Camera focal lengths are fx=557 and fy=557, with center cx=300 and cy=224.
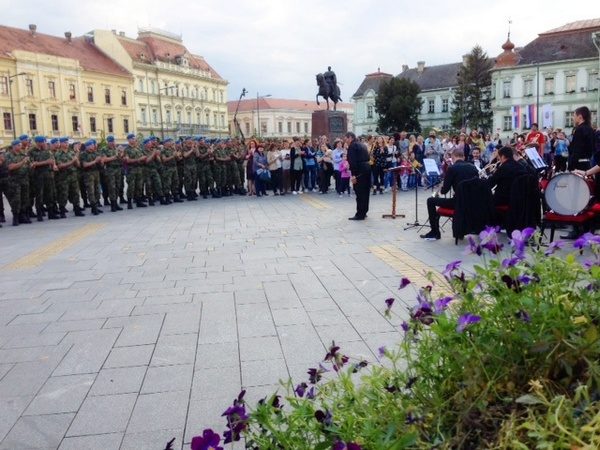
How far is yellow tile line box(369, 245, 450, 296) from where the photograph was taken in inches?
253

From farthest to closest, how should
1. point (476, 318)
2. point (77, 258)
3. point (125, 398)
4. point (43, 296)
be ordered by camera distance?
point (77, 258)
point (43, 296)
point (125, 398)
point (476, 318)

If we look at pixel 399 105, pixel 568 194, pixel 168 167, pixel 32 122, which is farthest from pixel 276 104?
pixel 568 194

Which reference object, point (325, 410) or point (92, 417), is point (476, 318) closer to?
point (325, 410)

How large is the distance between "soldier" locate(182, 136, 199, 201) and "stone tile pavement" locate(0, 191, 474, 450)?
7.01 metres

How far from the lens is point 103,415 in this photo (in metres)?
3.45

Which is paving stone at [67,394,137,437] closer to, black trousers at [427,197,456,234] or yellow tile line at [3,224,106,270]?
yellow tile line at [3,224,106,270]

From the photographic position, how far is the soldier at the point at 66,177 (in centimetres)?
1428

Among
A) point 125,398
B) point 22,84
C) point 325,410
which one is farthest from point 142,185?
point 22,84

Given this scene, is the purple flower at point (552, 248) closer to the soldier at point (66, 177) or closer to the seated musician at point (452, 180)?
the seated musician at point (452, 180)

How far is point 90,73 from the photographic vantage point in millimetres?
71062

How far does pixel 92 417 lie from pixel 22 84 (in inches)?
2653

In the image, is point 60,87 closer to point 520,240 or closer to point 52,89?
point 52,89

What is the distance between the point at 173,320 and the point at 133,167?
11.5 metres

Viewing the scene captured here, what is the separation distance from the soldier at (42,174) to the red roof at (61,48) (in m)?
53.1
